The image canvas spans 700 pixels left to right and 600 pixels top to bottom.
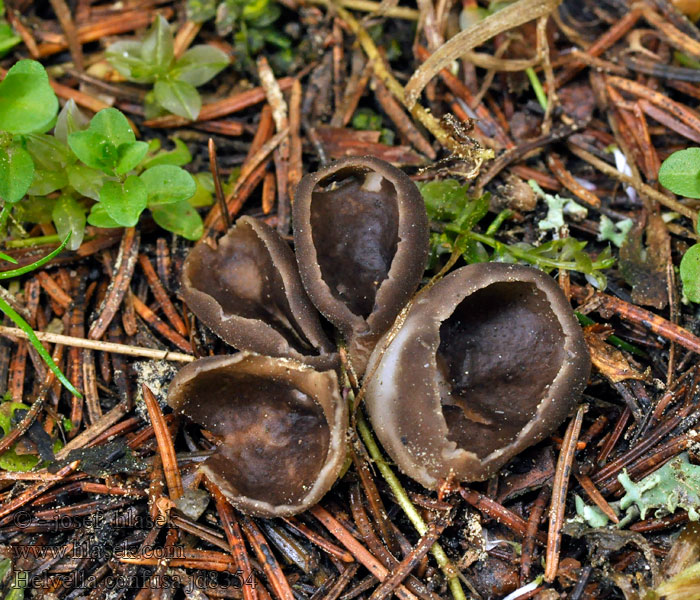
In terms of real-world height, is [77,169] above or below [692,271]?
below

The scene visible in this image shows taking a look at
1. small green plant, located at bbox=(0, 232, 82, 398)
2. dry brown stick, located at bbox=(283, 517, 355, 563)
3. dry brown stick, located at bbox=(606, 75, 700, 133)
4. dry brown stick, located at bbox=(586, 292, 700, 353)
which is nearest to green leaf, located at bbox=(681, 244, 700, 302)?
dry brown stick, located at bbox=(586, 292, 700, 353)

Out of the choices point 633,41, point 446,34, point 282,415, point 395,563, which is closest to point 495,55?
point 446,34

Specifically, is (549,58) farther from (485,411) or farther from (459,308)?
(485,411)

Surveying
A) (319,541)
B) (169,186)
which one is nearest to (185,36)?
(169,186)

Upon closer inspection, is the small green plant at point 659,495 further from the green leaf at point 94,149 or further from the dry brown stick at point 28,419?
the green leaf at point 94,149

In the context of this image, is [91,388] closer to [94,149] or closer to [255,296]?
[255,296]

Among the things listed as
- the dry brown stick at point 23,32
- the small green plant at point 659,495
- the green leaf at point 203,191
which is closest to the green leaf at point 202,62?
the green leaf at point 203,191
